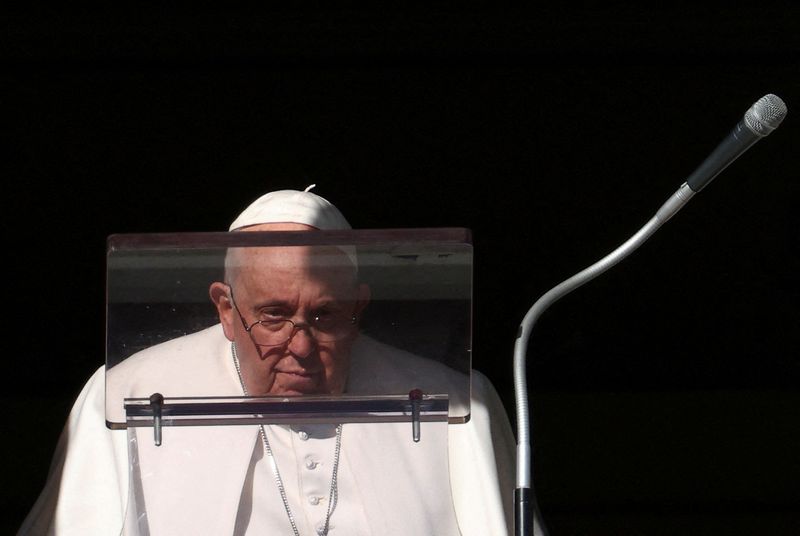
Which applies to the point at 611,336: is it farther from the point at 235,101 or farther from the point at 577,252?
the point at 235,101

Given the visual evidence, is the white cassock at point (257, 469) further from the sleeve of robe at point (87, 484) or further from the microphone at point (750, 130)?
the microphone at point (750, 130)

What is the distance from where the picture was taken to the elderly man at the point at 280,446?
243 centimetres

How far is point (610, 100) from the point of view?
4.68 meters

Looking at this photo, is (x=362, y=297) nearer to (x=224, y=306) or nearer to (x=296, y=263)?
(x=296, y=263)

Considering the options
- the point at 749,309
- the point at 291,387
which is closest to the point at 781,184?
the point at 749,309

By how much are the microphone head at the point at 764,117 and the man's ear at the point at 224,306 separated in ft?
2.79

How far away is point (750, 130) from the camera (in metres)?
2.12

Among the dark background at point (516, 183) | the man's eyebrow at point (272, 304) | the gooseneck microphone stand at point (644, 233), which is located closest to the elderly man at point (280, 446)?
the man's eyebrow at point (272, 304)

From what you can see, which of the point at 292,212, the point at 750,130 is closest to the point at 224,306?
the point at 292,212

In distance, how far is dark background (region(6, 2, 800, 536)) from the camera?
14.9 ft

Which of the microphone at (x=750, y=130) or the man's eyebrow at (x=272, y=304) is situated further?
the man's eyebrow at (x=272, y=304)

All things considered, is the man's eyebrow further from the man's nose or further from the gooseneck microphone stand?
the gooseneck microphone stand

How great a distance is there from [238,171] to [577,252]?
1070 mm

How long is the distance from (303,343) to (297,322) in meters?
0.03
